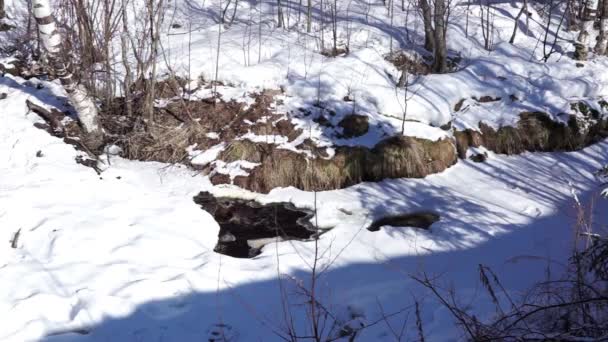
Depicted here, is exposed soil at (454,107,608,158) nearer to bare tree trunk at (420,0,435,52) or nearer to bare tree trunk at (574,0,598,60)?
bare tree trunk at (574,0,598,60)

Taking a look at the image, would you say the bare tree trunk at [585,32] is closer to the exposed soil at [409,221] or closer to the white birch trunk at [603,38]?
the white birch trunk at [603,38]

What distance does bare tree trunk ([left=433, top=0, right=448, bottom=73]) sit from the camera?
9.11 m

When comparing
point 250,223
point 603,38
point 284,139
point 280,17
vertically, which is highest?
point 603,38

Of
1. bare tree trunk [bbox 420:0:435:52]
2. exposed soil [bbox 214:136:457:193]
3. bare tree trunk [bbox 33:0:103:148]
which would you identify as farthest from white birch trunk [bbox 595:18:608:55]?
bare tree trunk [bbox 33:0:103:148]

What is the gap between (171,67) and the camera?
337 inches

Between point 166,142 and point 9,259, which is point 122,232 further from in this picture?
point 166,142

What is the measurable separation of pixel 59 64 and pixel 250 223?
2818 millimetres

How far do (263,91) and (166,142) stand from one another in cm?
157

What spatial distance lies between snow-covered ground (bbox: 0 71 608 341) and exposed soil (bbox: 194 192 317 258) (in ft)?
0.45

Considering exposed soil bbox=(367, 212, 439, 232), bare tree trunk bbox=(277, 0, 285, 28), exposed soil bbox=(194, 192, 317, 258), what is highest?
bare tree trunk bbox=(277, 0, 285, 28)

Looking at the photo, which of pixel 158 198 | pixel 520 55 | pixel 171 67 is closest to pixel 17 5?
pixel 171 67

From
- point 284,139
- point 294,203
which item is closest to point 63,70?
point 284,139

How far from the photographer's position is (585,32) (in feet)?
32.7

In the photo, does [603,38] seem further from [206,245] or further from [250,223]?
[206,245]
